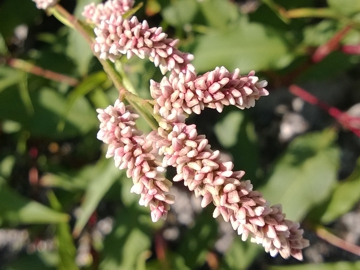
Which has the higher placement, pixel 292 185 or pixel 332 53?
pixel 332 53

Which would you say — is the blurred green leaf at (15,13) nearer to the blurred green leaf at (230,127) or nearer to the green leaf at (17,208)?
the green leaf at (17,208)

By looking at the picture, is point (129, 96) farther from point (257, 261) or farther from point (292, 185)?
point (257, 261)

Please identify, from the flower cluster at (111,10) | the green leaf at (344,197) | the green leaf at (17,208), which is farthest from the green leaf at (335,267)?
the flower cluster at (111,10)

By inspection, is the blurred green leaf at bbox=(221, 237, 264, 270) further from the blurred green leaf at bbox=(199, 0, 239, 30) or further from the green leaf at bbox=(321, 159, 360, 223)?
the blurred green leaf at bbox=(199, 0, 239, 30)

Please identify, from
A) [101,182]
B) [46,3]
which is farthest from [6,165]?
[46,3]

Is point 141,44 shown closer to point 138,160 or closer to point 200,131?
point 138,160

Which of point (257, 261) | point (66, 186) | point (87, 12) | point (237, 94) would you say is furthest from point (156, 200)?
point (257, 261)
